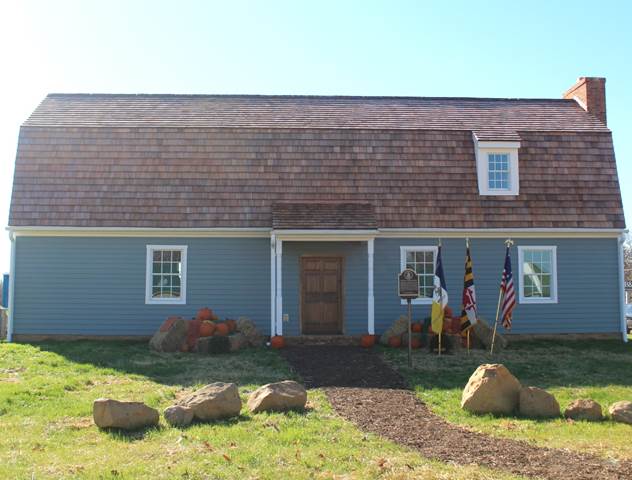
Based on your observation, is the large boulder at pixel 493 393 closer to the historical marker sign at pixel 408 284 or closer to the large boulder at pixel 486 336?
the historical marker sign at pixel 408 284

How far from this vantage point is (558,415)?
9211mm

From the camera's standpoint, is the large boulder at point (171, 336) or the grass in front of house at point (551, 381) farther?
the large boulder at point (171, 336)

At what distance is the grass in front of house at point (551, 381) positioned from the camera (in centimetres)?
812

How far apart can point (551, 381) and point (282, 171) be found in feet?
29.1

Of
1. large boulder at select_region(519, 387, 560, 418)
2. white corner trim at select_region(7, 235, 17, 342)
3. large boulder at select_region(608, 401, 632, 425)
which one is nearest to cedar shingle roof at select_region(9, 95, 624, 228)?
white corner trim at select_region(7, 235, 17, 342)

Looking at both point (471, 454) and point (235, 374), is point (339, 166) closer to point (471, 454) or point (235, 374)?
point (235, 374)

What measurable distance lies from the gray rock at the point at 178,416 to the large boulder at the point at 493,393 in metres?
3.77

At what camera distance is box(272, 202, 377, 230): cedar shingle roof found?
1652 cm

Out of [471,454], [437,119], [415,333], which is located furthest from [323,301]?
[471,454]

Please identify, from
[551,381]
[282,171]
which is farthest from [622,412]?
[282,171]

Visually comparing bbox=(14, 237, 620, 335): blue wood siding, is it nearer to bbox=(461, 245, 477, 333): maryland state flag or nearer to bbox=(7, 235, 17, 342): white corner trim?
bbox=(7, 235, 17, 342): white corner trim

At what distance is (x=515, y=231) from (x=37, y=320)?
475 inches

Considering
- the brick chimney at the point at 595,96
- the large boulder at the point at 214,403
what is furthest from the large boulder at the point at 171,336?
the brick chimney at the point at 595,96

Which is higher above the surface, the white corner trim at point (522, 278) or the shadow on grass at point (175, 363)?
the white corner trim at point (522, 278)
